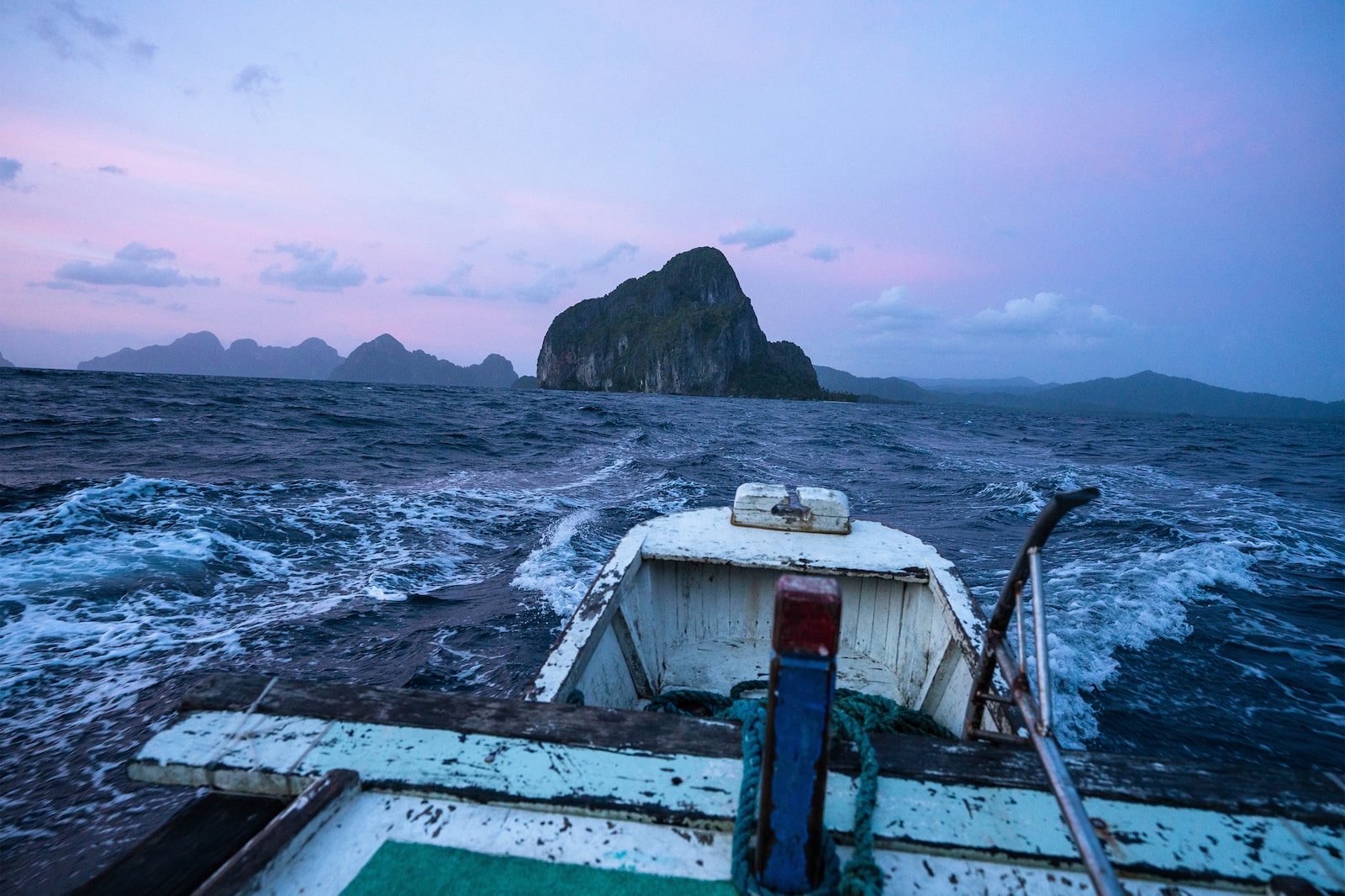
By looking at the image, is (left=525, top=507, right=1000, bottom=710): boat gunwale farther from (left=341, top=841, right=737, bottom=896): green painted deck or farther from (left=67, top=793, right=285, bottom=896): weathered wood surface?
(left=67, top=793, right=285, bottom=896): weathered wood surface

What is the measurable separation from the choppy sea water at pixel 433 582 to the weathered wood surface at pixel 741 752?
95.5 inches

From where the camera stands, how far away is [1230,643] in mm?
6219

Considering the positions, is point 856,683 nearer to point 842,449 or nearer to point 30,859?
point 30,859

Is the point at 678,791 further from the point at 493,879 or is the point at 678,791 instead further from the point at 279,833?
the point at 279,833

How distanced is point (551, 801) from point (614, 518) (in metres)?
8.26

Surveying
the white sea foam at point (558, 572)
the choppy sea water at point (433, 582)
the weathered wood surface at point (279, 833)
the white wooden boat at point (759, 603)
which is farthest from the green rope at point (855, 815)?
the white sea foam at point (558, 572)

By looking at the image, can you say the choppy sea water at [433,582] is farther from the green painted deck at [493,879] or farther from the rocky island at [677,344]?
the rocky island at [677,344]

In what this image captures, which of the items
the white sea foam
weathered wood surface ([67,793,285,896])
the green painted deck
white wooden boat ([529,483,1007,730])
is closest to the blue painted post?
the green painted deck

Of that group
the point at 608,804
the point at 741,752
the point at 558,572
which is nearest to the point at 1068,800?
the point at 741,752

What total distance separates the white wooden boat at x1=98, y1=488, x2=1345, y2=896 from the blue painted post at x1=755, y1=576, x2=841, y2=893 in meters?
0.20

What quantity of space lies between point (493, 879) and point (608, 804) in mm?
338

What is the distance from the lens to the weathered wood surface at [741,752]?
5.64 ft

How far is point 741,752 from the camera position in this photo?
186cm

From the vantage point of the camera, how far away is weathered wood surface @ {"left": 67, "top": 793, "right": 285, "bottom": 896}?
4.82 feet
